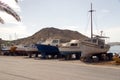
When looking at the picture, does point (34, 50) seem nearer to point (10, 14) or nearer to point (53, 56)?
point (53, 56)

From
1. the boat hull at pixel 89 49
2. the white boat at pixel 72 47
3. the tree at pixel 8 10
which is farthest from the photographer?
the white boat at pixel 72 47

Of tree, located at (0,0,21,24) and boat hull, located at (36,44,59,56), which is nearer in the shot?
tree, located at (0,0,21,24)

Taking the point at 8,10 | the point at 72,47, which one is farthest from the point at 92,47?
the point at 8,10

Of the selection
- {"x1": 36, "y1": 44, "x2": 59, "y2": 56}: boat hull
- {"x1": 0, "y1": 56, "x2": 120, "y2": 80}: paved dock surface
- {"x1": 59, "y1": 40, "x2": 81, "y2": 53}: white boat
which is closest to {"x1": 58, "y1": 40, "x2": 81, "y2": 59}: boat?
{"x1": 59, "y1": 40, "x2": 81, "y2": 53}: white boat

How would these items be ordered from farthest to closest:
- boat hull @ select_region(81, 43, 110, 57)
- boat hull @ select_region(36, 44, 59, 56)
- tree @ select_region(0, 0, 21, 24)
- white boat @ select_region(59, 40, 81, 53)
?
boat hull @ select_region(36, 44, 59, 56) → white boat @ select_region(59, 40, 81, 53) → boat hull @ select_region(81, 43, 110, 57) → tree @ select_region(0, 0, 21, 24)

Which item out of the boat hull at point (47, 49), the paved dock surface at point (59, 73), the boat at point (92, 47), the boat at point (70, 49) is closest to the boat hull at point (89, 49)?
the boat at point (92, 47)

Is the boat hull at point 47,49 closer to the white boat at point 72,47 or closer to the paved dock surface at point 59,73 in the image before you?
the white boat at point 72,47

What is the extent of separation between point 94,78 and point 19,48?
40.0 meters

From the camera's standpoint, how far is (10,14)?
16.9 meters

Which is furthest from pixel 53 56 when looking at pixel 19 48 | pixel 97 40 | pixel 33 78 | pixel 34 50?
pixel 33 78

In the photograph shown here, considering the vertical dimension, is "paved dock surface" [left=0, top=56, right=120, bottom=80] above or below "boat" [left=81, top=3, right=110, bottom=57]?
below

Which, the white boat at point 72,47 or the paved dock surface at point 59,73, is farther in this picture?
the white boat at point 72,47

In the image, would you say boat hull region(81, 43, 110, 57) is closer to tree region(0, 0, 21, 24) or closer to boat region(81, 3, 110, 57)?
boat region(81, 3, 110, 57)

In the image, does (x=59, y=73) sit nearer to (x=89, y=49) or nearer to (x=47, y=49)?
(x=89, y=49)
